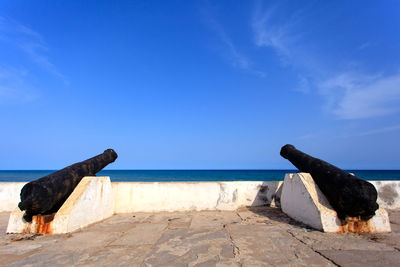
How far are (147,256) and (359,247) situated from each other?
2542 millimetres

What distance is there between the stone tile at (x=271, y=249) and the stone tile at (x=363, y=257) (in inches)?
5.5

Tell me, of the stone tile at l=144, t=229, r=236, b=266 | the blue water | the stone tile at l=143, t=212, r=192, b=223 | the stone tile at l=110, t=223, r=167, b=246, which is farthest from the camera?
the blue water

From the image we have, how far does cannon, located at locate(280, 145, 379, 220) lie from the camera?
3266mm

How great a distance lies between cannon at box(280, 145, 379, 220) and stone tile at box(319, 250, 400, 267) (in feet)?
2.77

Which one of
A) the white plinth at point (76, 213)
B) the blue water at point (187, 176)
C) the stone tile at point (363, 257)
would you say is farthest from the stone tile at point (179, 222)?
the blue water at point (187, 176)

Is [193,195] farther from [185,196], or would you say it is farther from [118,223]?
[118,223]

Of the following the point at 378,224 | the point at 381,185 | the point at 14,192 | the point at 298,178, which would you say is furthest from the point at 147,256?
the point at 381,185

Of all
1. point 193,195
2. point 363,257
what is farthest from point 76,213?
point 363,257

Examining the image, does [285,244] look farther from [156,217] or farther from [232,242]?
[156,217]

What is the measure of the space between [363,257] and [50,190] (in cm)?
423

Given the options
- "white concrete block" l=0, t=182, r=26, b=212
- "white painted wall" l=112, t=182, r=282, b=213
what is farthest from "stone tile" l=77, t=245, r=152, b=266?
"white concrete block" l=0, t=182, r=26, b=212

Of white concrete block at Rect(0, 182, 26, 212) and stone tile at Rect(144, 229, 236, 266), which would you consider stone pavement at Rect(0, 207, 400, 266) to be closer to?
stone tile at Rect(144, 229, 236, 266)

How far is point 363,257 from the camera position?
2.41 m

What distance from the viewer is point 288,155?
5.73 meters
